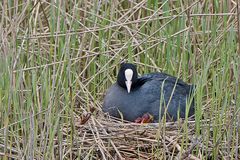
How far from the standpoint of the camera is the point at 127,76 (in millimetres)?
5215

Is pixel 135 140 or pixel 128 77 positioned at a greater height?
pixel 128 77

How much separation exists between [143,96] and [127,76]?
200 millimetres

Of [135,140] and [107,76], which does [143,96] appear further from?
[135,140]

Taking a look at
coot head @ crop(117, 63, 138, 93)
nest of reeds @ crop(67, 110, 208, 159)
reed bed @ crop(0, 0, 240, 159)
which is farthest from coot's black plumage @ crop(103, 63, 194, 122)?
nest of reeds @ crop(67, 110, 208, 159)

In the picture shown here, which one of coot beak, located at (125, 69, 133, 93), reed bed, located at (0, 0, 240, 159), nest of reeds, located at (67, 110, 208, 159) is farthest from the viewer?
coot beak, located at (125, 69, 133, 93)

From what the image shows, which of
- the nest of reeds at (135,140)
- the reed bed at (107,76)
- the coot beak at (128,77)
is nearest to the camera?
the reed bed at (107,76)

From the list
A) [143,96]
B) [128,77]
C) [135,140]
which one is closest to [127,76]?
[128,77]

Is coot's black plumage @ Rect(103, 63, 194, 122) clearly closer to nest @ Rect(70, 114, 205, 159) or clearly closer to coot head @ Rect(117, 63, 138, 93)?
coot head @ Rect(117, 63, 138, 93)

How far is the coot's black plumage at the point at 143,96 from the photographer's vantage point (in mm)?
5207

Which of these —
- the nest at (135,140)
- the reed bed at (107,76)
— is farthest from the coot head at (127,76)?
the nest at (135,140)

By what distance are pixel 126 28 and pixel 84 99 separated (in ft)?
2.12

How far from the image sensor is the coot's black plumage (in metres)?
5.21

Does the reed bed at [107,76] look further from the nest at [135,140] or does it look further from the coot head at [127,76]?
the coot head at [127,76]

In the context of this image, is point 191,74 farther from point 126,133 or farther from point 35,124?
point 35,124
